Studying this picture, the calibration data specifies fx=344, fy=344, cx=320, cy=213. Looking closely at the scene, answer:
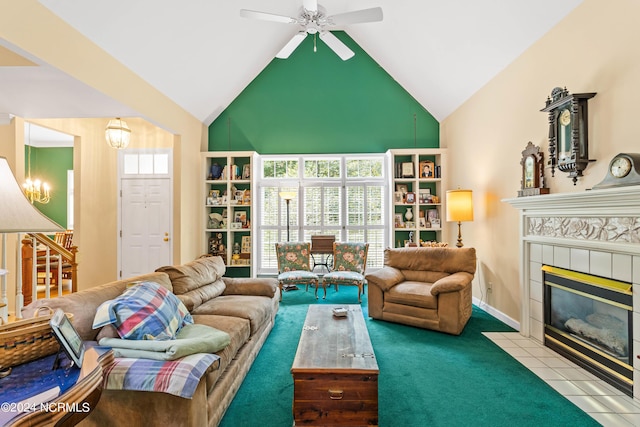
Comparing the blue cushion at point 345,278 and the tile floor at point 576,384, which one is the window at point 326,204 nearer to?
the blue cushion at point 345,278

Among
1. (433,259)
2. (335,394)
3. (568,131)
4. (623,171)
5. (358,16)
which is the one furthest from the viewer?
(433,259)

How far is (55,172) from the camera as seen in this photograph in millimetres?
7953

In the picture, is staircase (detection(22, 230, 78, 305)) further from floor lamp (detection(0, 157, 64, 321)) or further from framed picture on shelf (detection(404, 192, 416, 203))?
framed picture on shelf (detection(404, 192, 416, 203))

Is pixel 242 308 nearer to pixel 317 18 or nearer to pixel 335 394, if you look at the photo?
pixel 335 394

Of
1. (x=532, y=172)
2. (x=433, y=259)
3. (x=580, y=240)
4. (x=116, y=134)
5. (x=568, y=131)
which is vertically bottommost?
(x=433, y=259)

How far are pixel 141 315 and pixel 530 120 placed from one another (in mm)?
4023

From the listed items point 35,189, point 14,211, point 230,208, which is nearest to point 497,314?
point 230,208

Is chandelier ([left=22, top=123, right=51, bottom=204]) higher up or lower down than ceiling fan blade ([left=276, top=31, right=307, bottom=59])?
lower down

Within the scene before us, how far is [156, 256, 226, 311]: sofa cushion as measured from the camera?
3.13 meters

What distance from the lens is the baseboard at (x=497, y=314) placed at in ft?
12.8

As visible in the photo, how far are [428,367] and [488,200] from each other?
2596 millimetres

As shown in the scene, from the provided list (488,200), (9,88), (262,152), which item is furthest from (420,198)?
(9,88)

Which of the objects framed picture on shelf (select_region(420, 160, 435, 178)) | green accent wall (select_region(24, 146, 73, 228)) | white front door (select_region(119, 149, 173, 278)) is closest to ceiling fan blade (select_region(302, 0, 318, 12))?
framed picture on shelf (select_region(420, 160, 435, 178))

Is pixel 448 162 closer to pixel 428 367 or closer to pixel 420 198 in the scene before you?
pixel 420 198
